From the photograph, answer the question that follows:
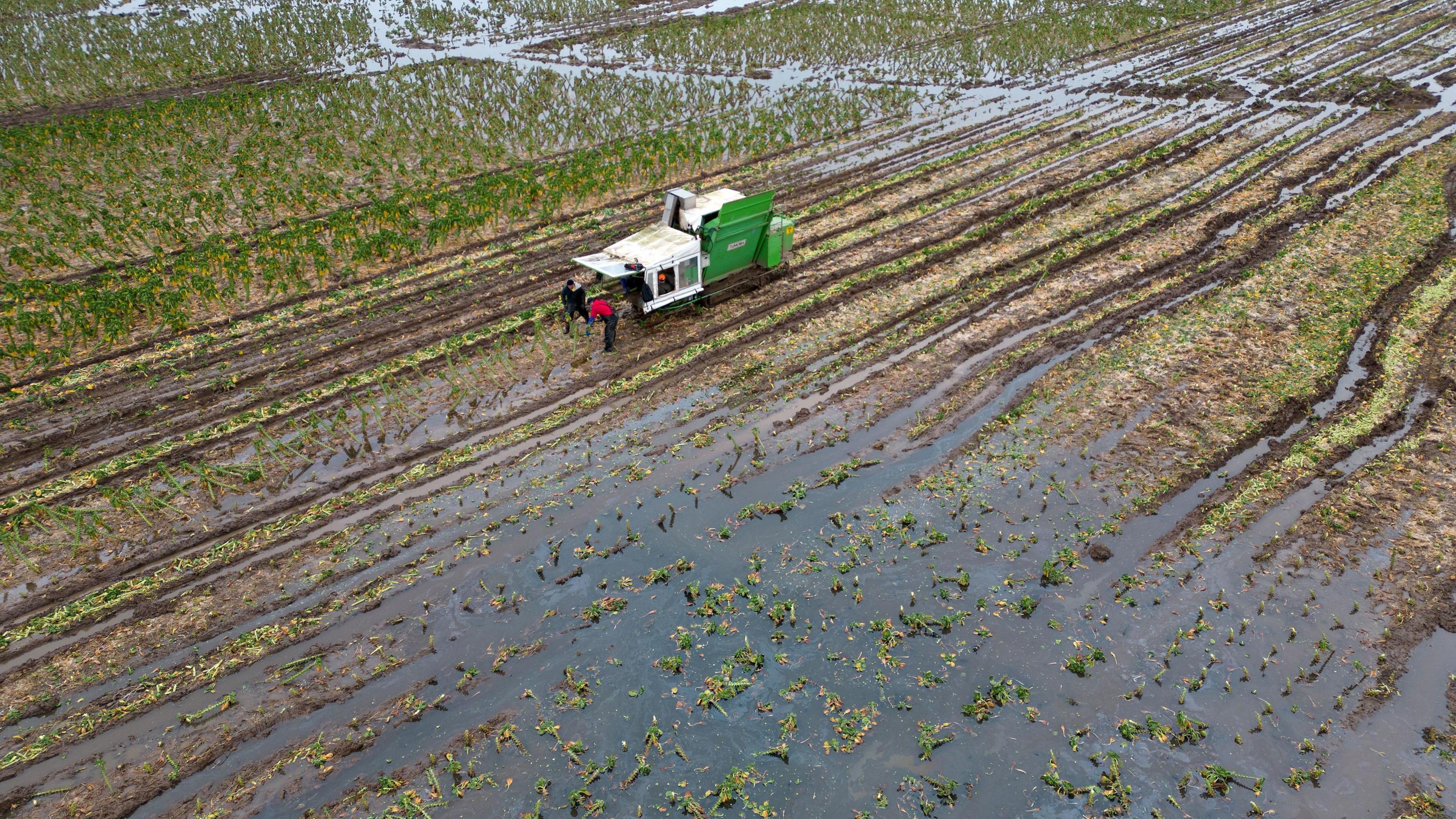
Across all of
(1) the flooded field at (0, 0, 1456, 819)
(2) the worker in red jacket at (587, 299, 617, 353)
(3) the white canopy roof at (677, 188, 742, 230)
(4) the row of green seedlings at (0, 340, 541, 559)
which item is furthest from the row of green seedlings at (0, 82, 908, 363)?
(2) the worker in red jacket at (587, 299, 617, 353)

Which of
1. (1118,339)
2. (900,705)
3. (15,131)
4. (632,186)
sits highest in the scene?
(15,131)

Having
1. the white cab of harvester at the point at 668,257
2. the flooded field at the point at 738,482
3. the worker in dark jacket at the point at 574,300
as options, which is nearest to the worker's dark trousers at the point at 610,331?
the flooded field at the point at 738,482

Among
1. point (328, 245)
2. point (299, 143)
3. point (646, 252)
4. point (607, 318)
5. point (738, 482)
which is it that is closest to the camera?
point (738, 482)

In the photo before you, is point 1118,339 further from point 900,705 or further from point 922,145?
point 922,145

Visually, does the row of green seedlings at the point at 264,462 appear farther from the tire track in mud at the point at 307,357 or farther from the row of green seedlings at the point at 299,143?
the row of green seedlings at the point at 299,143

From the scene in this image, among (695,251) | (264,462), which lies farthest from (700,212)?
(264,462)

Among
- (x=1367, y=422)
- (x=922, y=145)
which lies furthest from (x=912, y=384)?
(x=922, y=145)

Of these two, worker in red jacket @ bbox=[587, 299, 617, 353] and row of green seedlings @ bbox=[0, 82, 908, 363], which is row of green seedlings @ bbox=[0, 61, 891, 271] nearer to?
row of green seedlings @ bbox=[0, 82, 908, 363]

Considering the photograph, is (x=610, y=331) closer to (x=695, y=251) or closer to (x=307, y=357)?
(x=695, y=251)
